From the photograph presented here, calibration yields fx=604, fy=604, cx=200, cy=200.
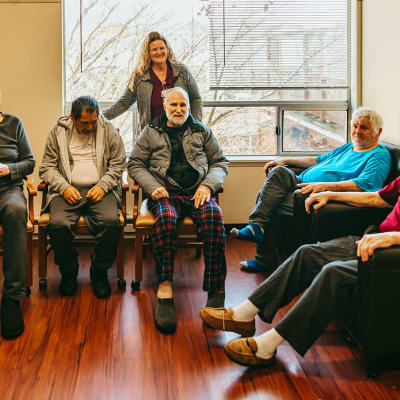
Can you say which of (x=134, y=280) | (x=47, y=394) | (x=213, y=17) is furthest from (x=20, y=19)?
(x=47, y=394)

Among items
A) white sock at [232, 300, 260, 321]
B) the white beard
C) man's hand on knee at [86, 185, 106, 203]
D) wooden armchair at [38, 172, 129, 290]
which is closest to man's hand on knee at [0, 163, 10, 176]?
wooden armchair at [38, 172, 129, 290]

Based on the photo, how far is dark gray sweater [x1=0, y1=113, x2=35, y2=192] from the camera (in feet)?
12.3

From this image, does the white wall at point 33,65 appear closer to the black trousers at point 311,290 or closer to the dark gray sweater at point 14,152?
the dark gray sweater at point 14,152

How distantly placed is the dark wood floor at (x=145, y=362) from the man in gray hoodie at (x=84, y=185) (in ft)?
0.78

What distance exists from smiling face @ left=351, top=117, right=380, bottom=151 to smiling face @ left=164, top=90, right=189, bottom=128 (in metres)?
1.10

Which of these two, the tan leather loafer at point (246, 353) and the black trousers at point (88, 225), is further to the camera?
the black trousers at point (88, 225)

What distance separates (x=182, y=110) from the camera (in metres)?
3.94

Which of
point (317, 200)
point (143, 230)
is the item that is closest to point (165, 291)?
point (143, 230)

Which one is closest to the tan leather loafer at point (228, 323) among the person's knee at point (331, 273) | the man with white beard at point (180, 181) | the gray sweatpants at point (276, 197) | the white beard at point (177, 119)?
the man with white beard at point (180, 181)

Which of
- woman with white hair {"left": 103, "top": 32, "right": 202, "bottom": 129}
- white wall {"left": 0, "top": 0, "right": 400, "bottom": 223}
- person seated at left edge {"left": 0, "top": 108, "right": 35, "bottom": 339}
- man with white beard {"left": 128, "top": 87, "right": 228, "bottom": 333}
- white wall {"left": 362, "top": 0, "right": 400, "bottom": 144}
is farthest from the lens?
white wall {"left": 0, "top": 0, "right": 400, "bottom": 223}

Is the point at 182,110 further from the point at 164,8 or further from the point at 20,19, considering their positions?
the point at 20,19

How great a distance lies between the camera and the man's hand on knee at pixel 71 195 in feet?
12.6

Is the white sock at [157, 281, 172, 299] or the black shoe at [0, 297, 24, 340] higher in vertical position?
the white sock at [157, 281, 172, 299]

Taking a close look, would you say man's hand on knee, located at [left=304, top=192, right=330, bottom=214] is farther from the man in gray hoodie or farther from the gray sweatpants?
the man in gray hoodie
